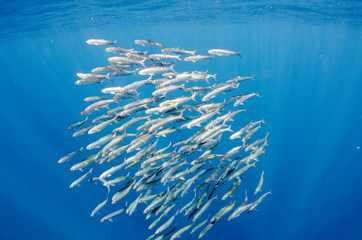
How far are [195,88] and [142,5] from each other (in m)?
11.9

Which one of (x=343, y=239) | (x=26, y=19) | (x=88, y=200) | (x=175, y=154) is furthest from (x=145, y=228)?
(x=26, y=19)

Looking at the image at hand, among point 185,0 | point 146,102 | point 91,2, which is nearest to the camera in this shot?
point 146,102

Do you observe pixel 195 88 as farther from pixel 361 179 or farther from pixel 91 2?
pixel 361 179

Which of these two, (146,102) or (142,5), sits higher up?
(142,5)

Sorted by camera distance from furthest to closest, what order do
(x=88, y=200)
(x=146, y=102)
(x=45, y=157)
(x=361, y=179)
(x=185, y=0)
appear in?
(x=45, y=157) < (x=361, y=179) < (x=88, y=200) < (x=185, y=0) < (x=146, y=102)

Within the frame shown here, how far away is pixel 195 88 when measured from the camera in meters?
6.04

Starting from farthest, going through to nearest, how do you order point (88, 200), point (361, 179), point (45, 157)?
1. point (45, 157)
2. point (361, 179)
3. point (88, 200)

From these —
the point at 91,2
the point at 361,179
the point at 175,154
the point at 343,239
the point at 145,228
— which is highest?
the point at 91,2

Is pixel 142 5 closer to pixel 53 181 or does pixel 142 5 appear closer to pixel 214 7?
pixel 214 7

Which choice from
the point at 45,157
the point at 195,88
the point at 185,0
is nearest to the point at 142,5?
the point at 185,0

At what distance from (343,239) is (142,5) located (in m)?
20.6

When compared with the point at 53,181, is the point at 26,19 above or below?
above

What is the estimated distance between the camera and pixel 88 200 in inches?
655

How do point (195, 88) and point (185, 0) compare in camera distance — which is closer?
point (195, 88)
